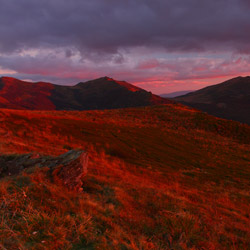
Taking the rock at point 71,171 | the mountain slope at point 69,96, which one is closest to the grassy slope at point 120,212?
the rock at point 71,171

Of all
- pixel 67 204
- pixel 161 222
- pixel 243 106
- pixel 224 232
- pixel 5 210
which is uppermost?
pixel 243 106

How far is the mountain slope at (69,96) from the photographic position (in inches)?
4916

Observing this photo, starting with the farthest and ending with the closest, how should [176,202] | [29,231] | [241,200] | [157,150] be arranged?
[157,150] < [241,200] < [176,202] < [29,231]

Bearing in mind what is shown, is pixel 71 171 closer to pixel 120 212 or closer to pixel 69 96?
pixel 120 212

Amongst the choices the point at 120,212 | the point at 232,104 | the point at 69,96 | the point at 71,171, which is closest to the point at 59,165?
the point at 71,171

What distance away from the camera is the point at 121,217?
16.7 ft

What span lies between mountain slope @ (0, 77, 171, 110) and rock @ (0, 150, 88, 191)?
352 feet

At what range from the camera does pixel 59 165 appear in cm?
677

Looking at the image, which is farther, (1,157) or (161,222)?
(1,157)

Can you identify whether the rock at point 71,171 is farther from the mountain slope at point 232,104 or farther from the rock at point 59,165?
the mountain slope at point 232,104

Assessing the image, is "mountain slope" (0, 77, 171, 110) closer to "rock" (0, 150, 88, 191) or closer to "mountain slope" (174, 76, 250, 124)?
"mountain slope" (174, 76, 250, 124)

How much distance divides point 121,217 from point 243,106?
157756mm

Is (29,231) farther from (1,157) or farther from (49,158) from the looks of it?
(1,157)

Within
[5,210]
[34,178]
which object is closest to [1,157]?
[34,178]
